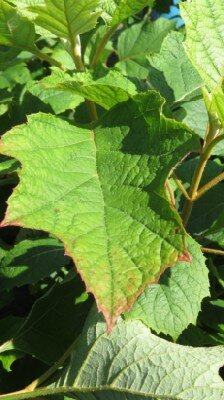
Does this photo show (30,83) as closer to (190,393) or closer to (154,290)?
(154,290)

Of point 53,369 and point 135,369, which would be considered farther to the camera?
point 53,369

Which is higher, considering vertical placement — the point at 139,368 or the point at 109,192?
the point at 109,192

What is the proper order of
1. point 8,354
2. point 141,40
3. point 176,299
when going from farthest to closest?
point 141,40, point 8,354, point 176,299

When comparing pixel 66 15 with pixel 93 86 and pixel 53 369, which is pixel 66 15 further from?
pixel 53 369

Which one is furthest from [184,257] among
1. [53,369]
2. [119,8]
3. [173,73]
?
[173,73]

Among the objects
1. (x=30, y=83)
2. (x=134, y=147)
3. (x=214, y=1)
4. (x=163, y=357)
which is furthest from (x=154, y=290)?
(x=30, y=83)

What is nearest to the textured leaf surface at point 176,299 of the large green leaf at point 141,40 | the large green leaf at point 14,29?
the large green leaf at point 14,29

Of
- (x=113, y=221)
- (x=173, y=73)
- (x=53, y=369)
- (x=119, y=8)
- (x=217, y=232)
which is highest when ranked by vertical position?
(x=119, y=8)
